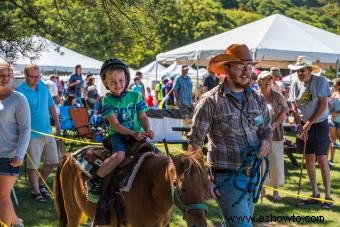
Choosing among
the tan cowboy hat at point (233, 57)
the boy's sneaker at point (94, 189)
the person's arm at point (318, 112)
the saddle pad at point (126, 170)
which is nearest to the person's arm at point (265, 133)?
the tan cowboy hat at point (233, 57)

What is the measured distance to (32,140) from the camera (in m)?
7.74

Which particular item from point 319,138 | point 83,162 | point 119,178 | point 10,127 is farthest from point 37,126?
point 319,138

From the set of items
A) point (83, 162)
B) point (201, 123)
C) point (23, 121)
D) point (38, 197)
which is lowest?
point (38, 197)

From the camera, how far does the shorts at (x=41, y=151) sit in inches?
305

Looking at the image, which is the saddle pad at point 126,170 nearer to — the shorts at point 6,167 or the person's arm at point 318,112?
the shorts at point 6,167

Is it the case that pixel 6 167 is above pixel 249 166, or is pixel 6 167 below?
below

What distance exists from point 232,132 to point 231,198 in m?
0.50

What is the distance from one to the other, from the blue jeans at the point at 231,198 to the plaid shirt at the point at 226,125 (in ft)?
0.30

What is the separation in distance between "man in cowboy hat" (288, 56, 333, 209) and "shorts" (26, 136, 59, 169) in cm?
366

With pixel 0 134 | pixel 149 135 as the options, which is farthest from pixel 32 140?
pixel 149 135

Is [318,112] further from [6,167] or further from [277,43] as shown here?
[277,43]

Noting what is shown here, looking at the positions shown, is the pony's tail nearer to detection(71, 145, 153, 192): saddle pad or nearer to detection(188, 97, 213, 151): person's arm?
detection(71, 145, 153, 192): saddle pad

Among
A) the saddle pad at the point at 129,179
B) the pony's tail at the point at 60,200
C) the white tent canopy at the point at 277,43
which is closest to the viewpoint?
the saddle pad at the point at 129,179

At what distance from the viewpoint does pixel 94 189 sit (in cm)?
460
